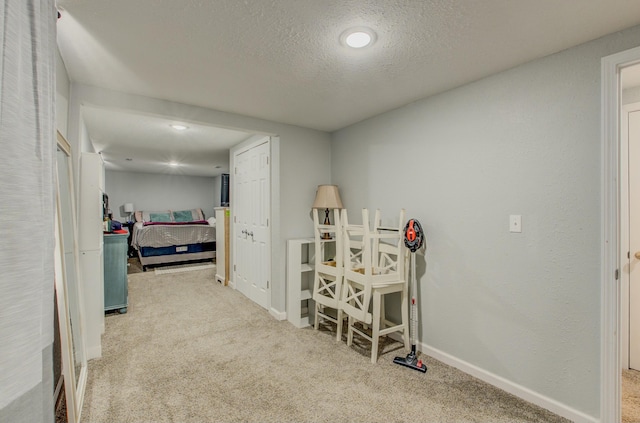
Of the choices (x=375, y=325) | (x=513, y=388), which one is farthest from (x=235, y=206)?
(x=513, y=388)

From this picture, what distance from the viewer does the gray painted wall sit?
5.57 ft

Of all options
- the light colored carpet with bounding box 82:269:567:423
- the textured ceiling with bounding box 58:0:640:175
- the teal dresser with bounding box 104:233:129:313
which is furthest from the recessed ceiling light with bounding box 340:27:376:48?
the teal dresser with bounding box 104:233:129:313

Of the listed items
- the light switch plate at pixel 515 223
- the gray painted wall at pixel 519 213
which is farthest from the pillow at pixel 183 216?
the light switch plate at pixel 515 223

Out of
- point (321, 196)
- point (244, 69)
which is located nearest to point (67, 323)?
point (244, 69)

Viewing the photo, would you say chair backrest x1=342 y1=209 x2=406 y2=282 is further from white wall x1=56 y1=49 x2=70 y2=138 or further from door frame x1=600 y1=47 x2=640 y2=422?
white wall x1=56 y1=49 x2=70 y2=138

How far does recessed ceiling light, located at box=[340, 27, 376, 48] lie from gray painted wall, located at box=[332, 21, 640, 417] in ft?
3.37

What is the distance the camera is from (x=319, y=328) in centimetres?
309

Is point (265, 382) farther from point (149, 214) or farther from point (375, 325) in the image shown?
point (149, 214)

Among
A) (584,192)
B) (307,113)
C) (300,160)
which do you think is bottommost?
(584,192)

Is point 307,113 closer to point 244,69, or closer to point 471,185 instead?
point 244,69

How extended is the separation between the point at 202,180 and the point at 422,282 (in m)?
8.21

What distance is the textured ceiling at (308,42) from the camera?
55.8 inches

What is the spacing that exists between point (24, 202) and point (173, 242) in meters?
5.63

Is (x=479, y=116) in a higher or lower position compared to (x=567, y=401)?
higher
